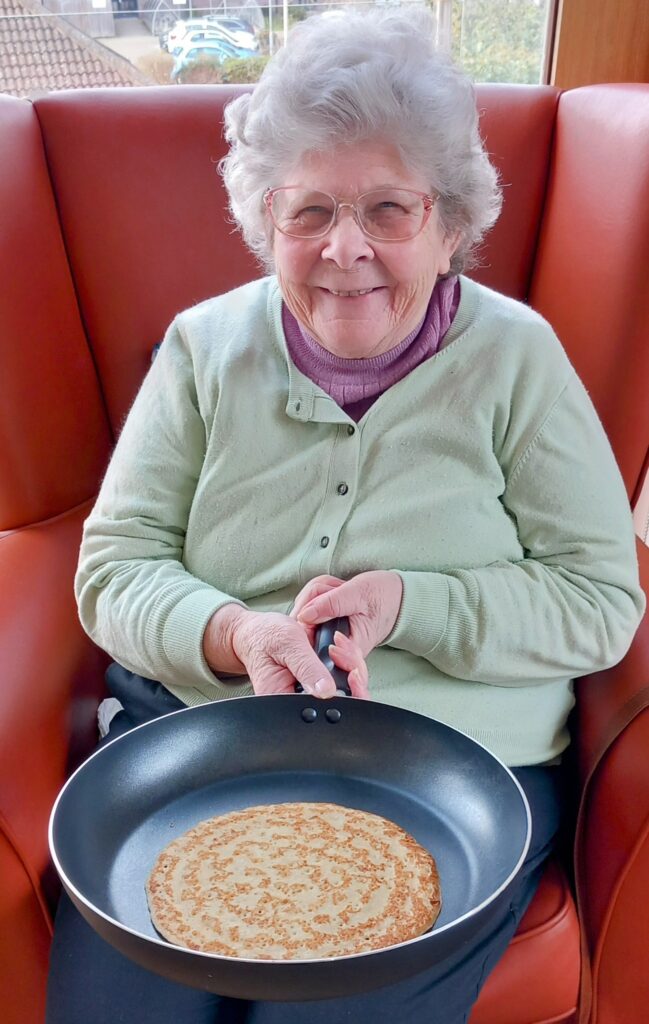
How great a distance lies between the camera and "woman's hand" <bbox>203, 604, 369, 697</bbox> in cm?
103

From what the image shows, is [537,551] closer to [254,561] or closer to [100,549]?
[254,561]

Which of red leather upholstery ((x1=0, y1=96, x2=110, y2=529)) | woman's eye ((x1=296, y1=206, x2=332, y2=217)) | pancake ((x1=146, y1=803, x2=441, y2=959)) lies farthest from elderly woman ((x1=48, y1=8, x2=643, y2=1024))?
red leather upholstery ((x1=0, y1=96, x2=110, y2=529))

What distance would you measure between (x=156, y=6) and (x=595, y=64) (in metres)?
0.81

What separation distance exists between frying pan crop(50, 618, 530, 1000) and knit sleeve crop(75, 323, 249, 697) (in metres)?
0.11

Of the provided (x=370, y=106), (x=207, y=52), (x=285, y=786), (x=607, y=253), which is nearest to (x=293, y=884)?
(x=285, y=786)

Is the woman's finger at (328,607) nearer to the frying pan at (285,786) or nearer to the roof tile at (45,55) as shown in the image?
the frying pan at (285,786)

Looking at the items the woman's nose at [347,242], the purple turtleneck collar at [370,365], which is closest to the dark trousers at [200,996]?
the purple turtleneck collar at [370,365]

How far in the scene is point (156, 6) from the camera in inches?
67.6

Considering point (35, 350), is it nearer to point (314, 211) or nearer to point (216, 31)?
point (314, 211)

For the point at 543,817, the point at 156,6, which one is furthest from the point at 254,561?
the point at 156,6

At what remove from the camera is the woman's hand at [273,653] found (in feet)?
3.37

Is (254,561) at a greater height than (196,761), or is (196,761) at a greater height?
(254,561)

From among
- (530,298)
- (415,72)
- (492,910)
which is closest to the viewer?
(492,910)

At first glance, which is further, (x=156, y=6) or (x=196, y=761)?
(x=156, y=6)
